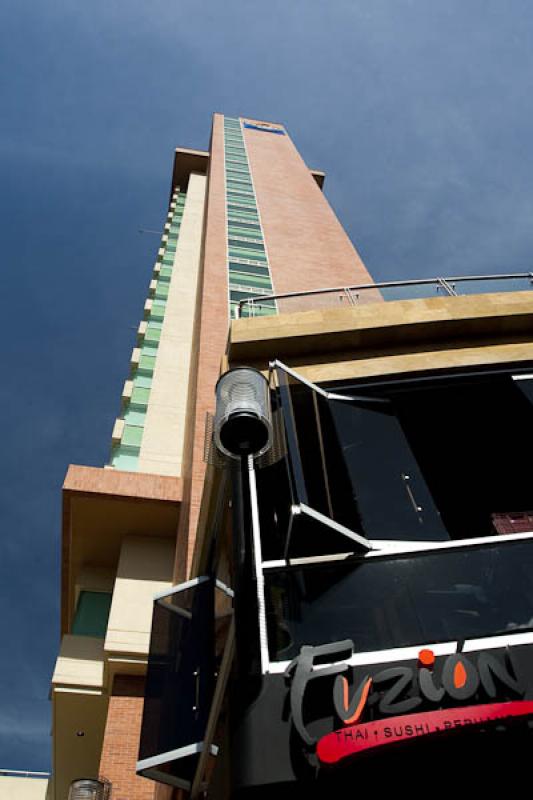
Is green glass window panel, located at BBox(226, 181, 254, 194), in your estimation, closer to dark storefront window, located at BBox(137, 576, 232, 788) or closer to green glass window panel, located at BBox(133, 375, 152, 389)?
green glass window panel, located at BBox(133, 375, 152, 389)

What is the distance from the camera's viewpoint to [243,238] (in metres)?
30.6

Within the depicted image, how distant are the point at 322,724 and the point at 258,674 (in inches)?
26.1

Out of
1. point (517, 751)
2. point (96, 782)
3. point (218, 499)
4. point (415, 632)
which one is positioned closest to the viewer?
point (517, 751)

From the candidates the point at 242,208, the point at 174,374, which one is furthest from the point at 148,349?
the point at 242,208

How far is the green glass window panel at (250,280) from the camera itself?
83.4 ft

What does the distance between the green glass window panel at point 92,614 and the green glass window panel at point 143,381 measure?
9.44 meters

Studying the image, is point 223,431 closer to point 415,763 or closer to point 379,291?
point 415,763

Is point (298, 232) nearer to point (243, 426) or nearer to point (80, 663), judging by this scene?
point (80, 663)

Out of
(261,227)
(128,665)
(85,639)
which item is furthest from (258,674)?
(261,227)

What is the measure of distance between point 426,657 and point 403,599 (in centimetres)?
78

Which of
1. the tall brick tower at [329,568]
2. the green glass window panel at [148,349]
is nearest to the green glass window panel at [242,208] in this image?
the green glass window panel at [148,349]

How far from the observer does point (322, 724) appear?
207 inches

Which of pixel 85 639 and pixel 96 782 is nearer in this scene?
pixel 96 782

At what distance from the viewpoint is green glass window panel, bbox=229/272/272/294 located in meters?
25.4
